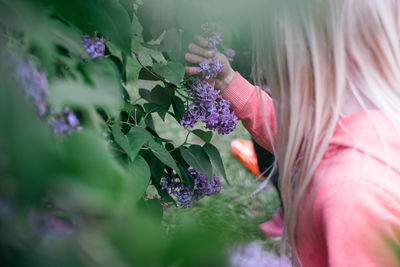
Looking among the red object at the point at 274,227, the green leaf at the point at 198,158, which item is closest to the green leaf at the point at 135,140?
the green leaf at the point at 198,158

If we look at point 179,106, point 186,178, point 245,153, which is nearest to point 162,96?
point 179,106

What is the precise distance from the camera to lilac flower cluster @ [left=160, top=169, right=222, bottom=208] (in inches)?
50.3

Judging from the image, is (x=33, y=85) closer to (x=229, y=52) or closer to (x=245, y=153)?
(x=229, y=52)

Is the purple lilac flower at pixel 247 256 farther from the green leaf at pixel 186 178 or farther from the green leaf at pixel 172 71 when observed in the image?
the green leaf at pixel 172 71

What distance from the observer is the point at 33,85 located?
1.11 ft

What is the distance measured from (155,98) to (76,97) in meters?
0.92

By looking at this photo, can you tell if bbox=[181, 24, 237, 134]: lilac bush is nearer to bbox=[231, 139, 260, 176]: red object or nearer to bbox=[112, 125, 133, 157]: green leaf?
bbox=[112, 125, 133, 157]: green leaf

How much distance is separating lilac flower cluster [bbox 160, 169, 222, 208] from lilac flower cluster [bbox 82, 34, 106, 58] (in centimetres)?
59

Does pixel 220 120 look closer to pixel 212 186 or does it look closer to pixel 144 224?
pixel 212 186

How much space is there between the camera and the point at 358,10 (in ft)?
3.53

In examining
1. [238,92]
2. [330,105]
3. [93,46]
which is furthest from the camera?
[238,92]

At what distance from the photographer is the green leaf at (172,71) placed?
3.39 feet

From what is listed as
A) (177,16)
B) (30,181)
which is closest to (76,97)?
(30,181)

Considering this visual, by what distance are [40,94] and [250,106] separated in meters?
1.20
